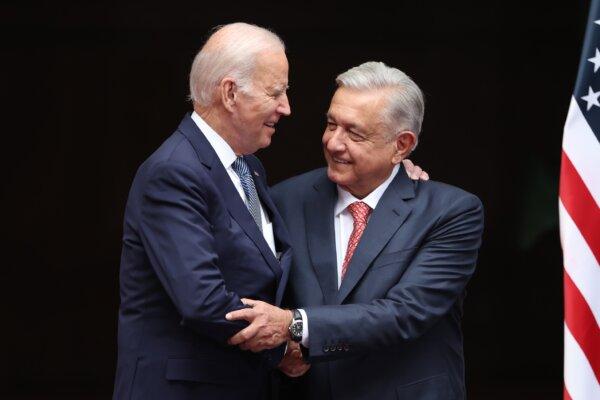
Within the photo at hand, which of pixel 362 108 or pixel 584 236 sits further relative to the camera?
pixel 362 108

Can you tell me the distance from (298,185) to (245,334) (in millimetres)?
609

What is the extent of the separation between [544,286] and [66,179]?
112 inches

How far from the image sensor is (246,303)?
2705 mm

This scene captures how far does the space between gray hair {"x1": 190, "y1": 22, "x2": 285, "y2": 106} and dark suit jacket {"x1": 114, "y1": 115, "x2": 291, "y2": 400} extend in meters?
0.12

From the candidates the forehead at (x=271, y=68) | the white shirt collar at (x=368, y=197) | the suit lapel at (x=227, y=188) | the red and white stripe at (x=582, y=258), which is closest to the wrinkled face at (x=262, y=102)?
the forehead at (x=271, y=68)

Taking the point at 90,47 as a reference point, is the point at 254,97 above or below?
above

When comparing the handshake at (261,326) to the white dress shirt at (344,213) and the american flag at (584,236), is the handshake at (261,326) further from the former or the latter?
the american flag at (584,236)

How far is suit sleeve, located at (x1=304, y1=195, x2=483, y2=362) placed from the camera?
9.28ft

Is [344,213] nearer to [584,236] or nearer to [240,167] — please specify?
[240,167]

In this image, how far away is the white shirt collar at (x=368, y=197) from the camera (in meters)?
3.06

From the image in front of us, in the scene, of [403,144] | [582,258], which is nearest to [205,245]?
[403,144]

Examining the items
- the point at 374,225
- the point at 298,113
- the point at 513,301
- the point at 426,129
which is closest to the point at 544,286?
the point at 513,301

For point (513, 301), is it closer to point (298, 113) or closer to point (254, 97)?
point (298, 113)

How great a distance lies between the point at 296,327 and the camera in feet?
9.21
